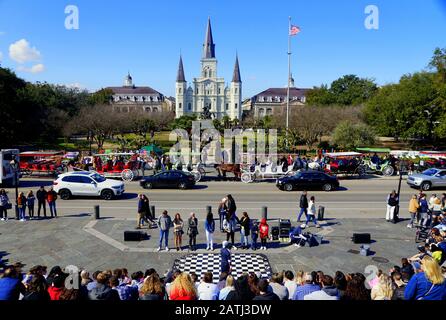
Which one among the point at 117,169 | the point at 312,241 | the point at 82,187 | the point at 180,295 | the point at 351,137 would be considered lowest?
the point at 312,241

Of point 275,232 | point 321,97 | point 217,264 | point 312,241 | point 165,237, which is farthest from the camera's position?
point 321,97

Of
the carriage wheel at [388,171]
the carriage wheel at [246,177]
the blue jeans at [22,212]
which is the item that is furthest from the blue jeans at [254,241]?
the carriage wheel at [388,171]

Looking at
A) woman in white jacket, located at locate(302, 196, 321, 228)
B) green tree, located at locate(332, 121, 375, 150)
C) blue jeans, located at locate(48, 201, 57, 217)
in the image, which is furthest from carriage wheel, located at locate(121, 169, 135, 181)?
green tree, located at locate(332, 121, 375, 150)

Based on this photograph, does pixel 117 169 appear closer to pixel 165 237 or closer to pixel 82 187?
pixel 82 187

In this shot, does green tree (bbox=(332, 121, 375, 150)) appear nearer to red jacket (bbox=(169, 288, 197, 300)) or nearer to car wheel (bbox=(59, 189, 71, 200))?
car wheel (bbox=(59, 189, 71, 200))

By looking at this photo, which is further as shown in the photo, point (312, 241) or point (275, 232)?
point (275, 232)

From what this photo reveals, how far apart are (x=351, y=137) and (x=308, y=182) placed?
25678mm

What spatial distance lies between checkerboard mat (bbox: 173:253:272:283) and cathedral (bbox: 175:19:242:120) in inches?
5494

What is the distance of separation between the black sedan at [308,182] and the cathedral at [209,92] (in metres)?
128

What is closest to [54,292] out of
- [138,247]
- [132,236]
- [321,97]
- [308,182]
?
[138,247]

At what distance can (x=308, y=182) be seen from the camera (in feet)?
79.4

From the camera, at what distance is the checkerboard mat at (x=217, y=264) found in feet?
36.5

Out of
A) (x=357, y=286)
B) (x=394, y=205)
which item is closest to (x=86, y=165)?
(x=394, y=205)
